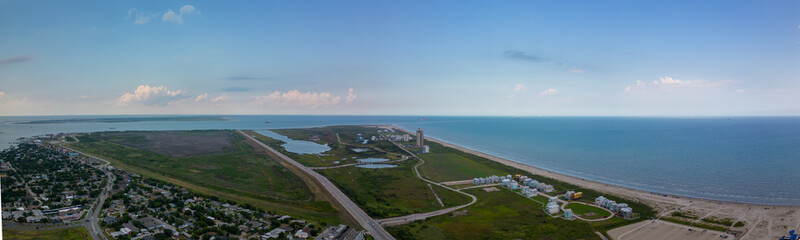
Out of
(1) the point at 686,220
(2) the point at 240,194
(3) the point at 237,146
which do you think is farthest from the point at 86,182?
(1) the point at 686,220

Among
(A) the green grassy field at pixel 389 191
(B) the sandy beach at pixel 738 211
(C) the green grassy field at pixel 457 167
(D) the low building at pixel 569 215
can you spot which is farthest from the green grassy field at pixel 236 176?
(B) the sandy beach at pixel 738 211

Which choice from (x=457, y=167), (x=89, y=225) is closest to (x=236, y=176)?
(x=89, y=225)

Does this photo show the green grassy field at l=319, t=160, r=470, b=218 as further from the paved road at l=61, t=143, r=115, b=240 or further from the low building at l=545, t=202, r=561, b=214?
the paved road at l=61, t=143, r=115, b=240

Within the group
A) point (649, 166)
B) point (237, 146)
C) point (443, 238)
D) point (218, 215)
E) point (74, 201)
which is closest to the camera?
point (443, 238)

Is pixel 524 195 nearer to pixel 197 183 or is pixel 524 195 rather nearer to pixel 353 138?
pixel 197 183

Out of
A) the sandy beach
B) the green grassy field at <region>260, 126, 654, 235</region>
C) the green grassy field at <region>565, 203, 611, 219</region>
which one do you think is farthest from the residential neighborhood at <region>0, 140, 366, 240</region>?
the sandy beach
